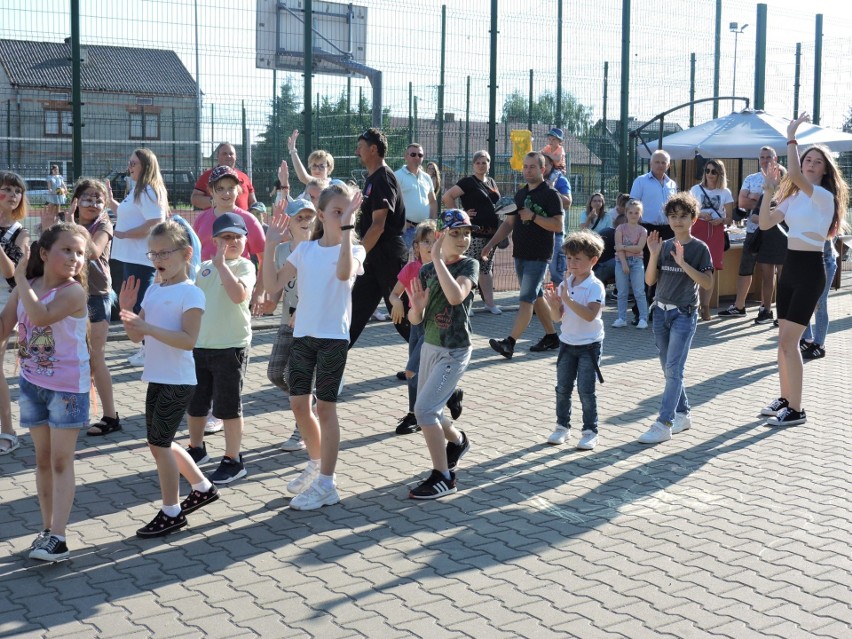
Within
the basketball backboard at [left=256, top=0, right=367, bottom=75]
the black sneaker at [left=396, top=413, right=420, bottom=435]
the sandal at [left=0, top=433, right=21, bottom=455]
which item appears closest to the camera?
the sandal at [left=0, top=433, right=21, bottom=455]

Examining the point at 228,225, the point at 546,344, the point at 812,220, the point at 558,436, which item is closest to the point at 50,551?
the point at 228,225

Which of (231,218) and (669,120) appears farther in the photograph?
(669,120)

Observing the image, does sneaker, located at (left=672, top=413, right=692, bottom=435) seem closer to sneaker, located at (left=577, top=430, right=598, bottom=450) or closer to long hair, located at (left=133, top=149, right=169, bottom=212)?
sneaker, located at (left=577, top=430, right=598, bottom=450)

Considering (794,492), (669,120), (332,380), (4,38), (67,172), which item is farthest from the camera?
(669,120)

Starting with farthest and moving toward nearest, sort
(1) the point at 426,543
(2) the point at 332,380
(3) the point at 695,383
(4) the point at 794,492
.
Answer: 1. (3) the point at 695,383
2. (4) the point at 794,492
3. (2) the point at 332,380
4. (1) the point at 426,543

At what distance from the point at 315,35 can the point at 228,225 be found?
8.21 meters

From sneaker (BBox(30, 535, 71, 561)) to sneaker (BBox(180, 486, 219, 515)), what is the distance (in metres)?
0.72

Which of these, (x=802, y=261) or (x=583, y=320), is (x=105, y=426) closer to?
(x=583, y=320)

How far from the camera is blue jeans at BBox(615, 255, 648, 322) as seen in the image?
39.5 feet

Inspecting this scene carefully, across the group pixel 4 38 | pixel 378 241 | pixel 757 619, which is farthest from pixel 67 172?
pixel 757 619

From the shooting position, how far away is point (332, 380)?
553 centimetres

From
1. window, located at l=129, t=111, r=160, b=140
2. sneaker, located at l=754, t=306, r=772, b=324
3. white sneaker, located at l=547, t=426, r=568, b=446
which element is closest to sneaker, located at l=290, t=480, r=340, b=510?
white sneaker, located at l=547, t=426, r=568, b=446

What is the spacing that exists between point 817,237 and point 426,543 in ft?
13.8

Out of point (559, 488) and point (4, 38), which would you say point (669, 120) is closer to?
point (4, 38)
